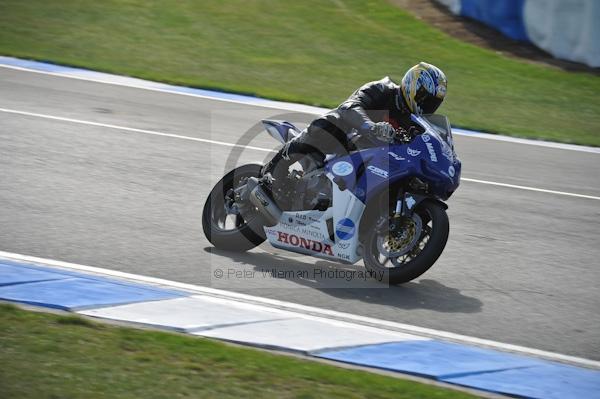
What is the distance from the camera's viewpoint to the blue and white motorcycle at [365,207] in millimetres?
7027

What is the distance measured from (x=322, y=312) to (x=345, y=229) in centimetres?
90

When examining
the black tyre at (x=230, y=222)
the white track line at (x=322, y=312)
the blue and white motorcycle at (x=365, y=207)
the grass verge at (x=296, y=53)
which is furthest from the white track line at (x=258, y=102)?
the white track line at (x=322, y=312)

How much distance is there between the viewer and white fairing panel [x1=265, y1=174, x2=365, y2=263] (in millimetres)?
7340

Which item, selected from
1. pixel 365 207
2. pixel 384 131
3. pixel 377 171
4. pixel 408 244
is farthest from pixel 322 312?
pixel 384 131

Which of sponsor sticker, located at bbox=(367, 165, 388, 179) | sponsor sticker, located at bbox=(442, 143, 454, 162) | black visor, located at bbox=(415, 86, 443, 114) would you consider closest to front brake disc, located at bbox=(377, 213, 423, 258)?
sponsor sticker, located at bbox=(367, 165, 388, 179)

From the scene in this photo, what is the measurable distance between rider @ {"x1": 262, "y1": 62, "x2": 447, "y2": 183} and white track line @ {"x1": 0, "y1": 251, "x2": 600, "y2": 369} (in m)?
1.31

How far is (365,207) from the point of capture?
7293 mm

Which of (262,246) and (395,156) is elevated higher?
(395,156)

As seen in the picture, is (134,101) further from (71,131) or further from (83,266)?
(83,266)

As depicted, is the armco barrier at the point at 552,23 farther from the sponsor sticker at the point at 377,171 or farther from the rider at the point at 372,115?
the sponsor sticker at the point at 377,171

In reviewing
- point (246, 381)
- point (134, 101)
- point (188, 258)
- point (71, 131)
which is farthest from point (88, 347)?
point (134, 101)

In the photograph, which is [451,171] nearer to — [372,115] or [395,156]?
[395,156]

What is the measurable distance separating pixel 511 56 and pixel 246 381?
1434cm

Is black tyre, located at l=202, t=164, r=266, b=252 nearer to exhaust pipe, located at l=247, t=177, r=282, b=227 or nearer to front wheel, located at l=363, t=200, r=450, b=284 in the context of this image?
exhaust pipe, located at l=247, t=177, r=282, b=227
